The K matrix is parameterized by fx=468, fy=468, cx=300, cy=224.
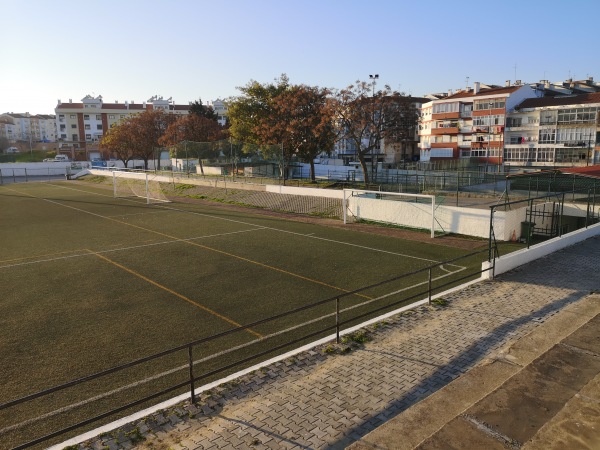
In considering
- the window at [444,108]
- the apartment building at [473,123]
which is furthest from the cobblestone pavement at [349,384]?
the window at [444,108]

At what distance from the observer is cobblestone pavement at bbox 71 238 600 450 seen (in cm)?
706

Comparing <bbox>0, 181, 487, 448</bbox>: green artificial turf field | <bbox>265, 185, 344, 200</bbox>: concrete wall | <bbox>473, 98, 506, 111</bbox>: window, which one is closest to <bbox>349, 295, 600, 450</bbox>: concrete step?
<bbox>0, 181, 487, 448</bbox>: green artificial turf field

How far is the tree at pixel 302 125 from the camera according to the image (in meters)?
43.0

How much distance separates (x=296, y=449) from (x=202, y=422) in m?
1.67

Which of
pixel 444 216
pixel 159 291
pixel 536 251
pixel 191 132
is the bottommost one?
pixel 159 291

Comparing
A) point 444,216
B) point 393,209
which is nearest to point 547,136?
point 393,209

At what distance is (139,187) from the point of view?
47.2 meters

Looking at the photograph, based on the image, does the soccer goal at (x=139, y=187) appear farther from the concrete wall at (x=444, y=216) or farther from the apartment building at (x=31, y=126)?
the apartment building at (x=31, y=126)

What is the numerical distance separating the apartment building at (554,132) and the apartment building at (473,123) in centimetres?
148

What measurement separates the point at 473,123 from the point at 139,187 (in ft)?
166

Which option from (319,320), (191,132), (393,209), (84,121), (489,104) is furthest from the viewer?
(84,121)

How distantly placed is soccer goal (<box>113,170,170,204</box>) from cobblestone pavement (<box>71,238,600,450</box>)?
1316 inches

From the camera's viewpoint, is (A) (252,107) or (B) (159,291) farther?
(A) (252,107)

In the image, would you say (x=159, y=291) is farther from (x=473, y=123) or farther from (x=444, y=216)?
(x=473, y=123)
